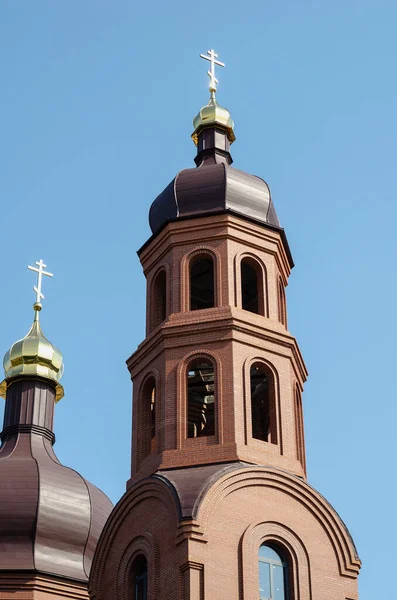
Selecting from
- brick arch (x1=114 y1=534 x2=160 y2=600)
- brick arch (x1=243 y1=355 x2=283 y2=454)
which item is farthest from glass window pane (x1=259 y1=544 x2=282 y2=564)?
brick arch (x1=243 y1=355 x2=283 y2=454)

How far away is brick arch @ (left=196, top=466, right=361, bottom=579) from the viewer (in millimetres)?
25453

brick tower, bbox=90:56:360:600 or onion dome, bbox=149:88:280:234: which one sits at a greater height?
onion dome, bbox=149:88:280:234

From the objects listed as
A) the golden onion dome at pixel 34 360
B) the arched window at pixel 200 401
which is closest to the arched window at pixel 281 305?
the arched window at pixel 200 401

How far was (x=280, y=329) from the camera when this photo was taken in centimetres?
2809

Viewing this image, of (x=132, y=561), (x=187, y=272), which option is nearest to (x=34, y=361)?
(x=187, y=272)

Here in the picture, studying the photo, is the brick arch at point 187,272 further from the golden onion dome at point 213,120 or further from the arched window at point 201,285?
the golden onion dome at point 213,120

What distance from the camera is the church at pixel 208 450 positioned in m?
25.1

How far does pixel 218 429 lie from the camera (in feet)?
86.5

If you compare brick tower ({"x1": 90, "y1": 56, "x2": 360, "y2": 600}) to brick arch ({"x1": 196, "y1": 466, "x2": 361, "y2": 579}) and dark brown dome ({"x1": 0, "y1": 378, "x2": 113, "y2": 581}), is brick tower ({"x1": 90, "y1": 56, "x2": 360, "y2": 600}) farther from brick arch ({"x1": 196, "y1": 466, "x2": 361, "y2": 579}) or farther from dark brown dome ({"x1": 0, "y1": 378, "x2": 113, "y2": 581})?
dark brown dome ({"x1": 0, "y1": 378, "x2": 113, "y2": 581})

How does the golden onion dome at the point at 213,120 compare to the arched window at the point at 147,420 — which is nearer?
the arched window at the point at 147,420

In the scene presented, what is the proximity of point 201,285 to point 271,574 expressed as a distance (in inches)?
270

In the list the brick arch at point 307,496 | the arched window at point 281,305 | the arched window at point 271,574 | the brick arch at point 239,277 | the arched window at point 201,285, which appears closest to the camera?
the arched window at point 271,574

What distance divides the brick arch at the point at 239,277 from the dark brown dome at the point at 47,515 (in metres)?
7.42

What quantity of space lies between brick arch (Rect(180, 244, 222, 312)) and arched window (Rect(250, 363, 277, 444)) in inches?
58.8
